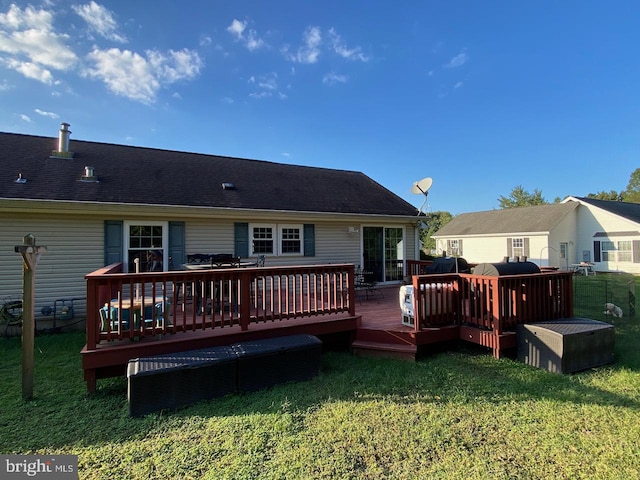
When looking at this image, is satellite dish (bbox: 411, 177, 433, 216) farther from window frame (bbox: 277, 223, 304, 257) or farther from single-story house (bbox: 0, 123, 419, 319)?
window frame (bbox: 277, 223, 304, 257)

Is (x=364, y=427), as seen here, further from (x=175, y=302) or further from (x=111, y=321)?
(x=111, y=321)

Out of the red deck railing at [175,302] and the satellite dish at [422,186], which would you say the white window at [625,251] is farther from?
the red deck railing at [175,302]

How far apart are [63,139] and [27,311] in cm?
655

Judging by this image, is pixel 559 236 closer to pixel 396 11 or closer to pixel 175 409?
pixel 396 11

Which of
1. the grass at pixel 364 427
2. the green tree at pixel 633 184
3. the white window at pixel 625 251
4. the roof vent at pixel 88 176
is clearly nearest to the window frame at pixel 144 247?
the roof vent at pixel 88 176

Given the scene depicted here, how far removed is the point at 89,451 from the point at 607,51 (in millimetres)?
16500

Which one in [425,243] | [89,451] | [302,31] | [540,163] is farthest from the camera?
[425,243]

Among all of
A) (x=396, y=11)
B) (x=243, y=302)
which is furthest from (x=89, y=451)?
(x=396, y=11)

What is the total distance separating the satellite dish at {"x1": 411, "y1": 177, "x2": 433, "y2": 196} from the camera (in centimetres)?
825

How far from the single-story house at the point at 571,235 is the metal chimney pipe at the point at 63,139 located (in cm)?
1908

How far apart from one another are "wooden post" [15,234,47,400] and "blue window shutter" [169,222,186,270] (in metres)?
3.61

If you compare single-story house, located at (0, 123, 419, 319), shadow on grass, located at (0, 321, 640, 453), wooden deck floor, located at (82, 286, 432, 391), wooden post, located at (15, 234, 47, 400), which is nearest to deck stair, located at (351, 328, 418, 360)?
wooden deck floor, located at (82, 286, 432, 391)

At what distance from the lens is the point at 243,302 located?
14.0 ft

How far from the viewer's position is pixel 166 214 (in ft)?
23.3
